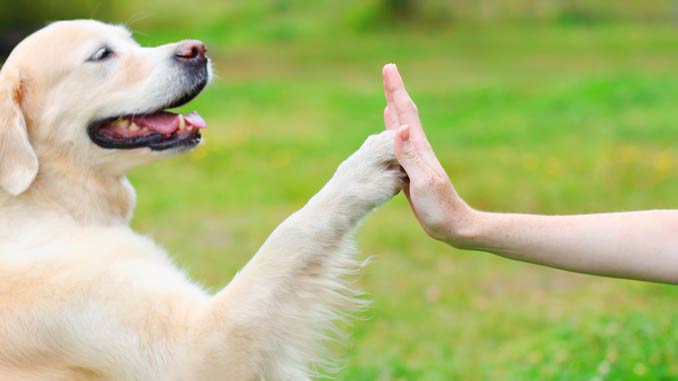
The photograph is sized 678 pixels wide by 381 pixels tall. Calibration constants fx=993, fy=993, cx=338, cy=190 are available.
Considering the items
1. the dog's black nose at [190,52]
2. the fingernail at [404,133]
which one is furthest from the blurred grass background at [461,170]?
the dog's black nose at [190,52]

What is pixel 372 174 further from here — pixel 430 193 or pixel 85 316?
pixel 85 316

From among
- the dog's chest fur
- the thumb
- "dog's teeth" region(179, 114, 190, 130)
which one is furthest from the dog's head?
the thumb

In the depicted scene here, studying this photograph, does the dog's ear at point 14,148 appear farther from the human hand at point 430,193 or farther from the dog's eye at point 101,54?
the human hand at point 430,193

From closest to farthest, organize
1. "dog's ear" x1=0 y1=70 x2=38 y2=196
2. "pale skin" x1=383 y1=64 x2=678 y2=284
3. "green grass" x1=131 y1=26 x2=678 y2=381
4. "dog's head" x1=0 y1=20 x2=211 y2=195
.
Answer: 1. "pale skin" x1=383 y1=64 x2=678 y2=284
2. "dog's ear" x1=0 y1=70 x2=38 y2=196
3. "dog's head" x1=0 y1=20 x2=211 y2=195
4. "green grass" x1=131 y1=26 x2=678 y2=381

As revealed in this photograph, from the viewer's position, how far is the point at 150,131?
374 centimetres

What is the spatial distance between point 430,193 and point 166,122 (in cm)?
124

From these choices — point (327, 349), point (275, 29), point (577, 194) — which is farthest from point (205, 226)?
point (275, 29)

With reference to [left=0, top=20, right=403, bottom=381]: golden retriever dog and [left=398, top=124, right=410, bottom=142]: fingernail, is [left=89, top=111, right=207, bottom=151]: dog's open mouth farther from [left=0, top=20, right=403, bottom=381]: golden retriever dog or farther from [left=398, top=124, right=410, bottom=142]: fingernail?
[left=398, top=124, right=410, bottom=142]: fingernail

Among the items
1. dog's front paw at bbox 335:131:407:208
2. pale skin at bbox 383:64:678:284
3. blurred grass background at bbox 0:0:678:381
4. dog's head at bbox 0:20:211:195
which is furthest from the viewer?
blurred grass background at bbox 0:0:678:381

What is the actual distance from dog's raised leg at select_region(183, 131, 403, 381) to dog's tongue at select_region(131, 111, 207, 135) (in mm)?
759

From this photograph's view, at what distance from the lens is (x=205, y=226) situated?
8.23 meters

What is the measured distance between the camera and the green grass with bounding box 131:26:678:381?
200 inches

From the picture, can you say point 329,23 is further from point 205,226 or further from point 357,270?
point 357,270

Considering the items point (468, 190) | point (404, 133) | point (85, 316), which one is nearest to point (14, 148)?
point (85, 316)
